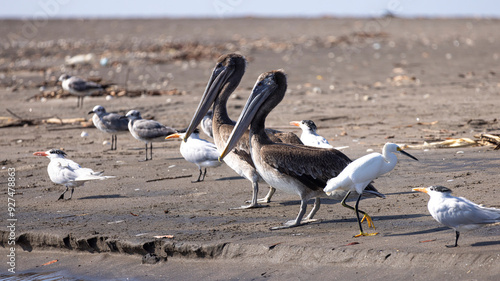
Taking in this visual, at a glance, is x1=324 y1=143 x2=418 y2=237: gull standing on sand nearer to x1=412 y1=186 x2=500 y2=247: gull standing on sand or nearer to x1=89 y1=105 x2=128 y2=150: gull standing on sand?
x1=412 y1=186 x2=500 y2=247: gull standing on sand

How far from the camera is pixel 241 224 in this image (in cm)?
647

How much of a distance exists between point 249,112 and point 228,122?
1109 mm

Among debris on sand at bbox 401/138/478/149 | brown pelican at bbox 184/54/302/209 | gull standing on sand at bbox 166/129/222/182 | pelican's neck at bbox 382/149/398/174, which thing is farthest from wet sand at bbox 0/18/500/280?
pelican's neck at bbox 382/149/398/174

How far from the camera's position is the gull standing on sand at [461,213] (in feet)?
16.1

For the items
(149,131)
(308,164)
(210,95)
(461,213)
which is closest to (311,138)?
(210,95)

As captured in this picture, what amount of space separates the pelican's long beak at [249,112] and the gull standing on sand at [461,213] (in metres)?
2.35

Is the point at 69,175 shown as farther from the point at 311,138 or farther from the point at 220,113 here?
the point at 311,138

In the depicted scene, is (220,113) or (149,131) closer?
(220,113)

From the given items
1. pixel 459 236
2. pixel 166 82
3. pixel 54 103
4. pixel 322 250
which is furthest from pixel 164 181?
pixel 166 82

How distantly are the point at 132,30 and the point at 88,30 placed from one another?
3.05 metres

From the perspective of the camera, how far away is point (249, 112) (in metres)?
6.80

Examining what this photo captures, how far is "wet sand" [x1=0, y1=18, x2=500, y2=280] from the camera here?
5.39 metres

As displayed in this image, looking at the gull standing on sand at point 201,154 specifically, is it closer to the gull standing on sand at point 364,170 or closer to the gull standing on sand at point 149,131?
the gull standing on sand at point 149,131

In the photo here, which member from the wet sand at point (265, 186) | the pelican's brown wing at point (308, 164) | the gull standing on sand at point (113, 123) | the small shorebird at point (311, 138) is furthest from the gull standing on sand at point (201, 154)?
the gull standing on sand at point (113, 123)
